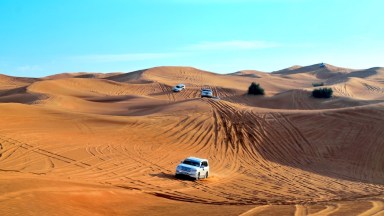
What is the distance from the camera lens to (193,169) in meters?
20.4

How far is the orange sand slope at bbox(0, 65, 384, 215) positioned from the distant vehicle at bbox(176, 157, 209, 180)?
1.47 feet

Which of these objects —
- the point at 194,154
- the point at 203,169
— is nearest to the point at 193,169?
the point at 203,169

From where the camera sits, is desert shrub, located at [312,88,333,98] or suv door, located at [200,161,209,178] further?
desert shrub, located at [312,88,333,98]

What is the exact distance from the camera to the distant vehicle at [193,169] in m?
20.5

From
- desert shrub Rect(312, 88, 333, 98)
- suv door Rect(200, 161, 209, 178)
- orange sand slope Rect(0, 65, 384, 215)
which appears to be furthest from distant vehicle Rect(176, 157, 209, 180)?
desert shrub Rect(312, 88, 333, 98)

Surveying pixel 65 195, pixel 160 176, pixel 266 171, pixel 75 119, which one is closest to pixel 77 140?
pixel 75 119

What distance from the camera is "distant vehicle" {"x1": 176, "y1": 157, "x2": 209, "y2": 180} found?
20.5 meters

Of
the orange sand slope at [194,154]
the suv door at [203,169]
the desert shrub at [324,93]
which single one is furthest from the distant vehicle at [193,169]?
the desert shrub at [324,93]

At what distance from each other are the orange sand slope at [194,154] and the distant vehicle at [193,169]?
0.45 metres

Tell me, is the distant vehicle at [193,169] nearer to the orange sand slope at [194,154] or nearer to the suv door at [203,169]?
the suv door at [203,169]

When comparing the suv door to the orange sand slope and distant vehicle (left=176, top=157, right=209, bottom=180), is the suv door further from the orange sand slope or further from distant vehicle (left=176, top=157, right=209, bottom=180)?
the orange sand slope

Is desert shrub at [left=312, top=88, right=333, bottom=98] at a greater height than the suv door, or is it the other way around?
desert shrub at [left=312, top=88, right=333, bottom=98]

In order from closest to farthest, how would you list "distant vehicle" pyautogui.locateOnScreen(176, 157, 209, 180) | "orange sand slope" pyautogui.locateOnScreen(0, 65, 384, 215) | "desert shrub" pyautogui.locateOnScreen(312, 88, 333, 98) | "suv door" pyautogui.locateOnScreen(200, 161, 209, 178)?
"orange sand slope" pyautogui.locateOnScreen(0, 65, 384, 215) < "distant vehicle" pyautogui.locateOnScreen(176, 157, 209, 180) < "suv door" pyautogui.locateOnScreen(200, 161, 209, 178) < "desert shrub" pyautogui.locateOnScreen(312, 88, 333, 98)

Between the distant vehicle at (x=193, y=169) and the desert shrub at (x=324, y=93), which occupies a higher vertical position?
the desert shrub at (x=324, y=93)
